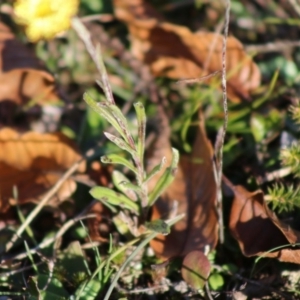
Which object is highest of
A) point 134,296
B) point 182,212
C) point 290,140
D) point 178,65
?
point 178,65

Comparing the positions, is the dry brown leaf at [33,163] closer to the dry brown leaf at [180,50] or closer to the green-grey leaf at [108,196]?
the green-grey leaf at [108,196]

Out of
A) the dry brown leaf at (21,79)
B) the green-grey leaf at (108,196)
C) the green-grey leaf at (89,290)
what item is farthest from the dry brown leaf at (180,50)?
the green-grey leaf at (89,290)

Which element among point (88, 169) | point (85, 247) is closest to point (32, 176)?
point (88, 169)

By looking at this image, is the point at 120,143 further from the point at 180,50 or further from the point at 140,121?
the point at 180,50

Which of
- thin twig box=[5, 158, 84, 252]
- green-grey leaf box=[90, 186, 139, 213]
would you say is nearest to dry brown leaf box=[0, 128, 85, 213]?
thin twig box=[5, 158, 84, 252]

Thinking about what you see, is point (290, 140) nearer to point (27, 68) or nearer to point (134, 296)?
point (134, 296)

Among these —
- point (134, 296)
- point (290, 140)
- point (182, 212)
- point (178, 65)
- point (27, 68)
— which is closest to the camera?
point (134, 296)
